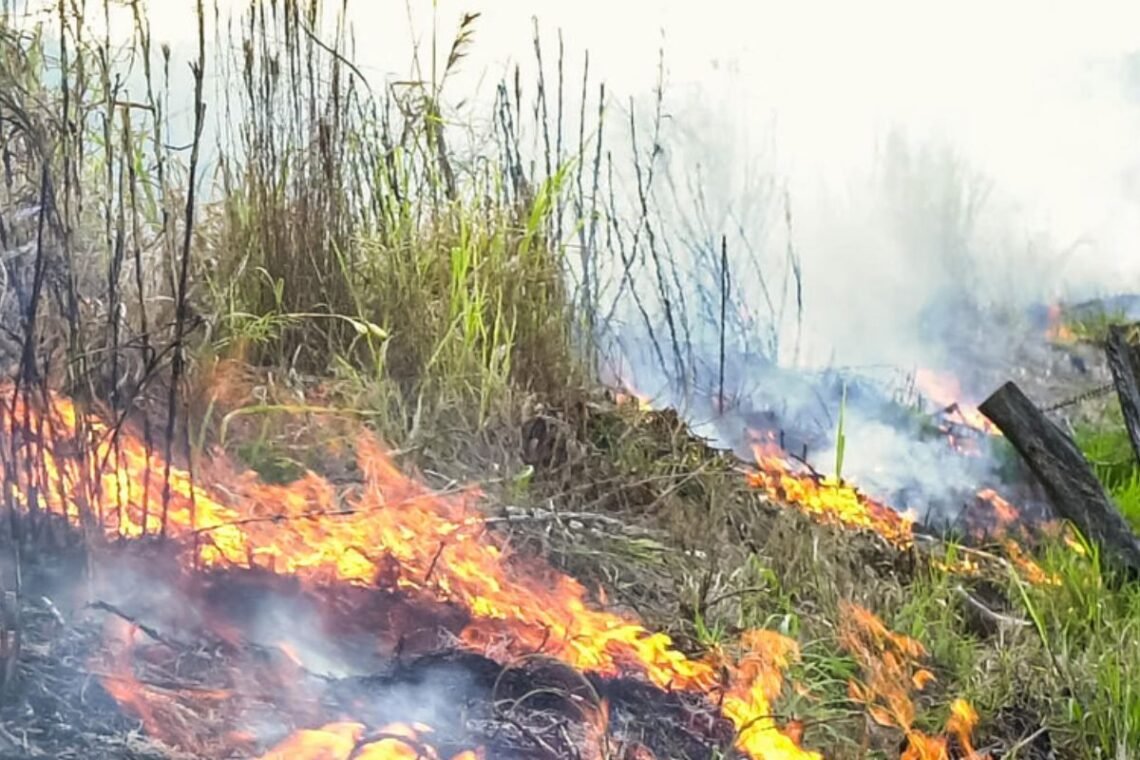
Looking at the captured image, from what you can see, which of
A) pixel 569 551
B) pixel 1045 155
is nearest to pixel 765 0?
pixel 1045 155

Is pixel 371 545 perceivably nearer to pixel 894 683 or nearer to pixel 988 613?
pixel 894 683

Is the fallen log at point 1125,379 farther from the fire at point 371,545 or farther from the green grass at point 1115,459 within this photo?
the fire at point 371,545

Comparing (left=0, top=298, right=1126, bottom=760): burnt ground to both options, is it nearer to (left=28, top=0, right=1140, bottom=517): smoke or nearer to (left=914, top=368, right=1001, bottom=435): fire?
(left=28, top=0, right=1140, bottom=517): smoke

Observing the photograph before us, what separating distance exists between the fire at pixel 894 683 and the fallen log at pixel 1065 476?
829 millimetres

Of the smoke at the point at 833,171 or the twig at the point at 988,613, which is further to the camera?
the smoke at the point at 833,171

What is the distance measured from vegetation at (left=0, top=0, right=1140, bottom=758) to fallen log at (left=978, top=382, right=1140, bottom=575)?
0.08 m

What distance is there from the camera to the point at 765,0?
4.04m

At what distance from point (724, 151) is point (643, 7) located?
1.81 feet

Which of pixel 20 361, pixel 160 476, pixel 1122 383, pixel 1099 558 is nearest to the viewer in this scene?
pixel 20 361

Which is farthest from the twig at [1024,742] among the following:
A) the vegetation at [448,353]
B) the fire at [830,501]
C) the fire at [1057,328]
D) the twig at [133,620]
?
the fire at [1057,328]

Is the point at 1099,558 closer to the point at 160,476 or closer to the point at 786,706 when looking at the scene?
the point at 786,706

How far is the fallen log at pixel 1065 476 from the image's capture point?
3.29m

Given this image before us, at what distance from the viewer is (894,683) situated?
256 centimetres

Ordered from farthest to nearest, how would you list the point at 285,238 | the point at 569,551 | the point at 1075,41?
the point at 1075,41
the point at 285,238
the point at 569,551
